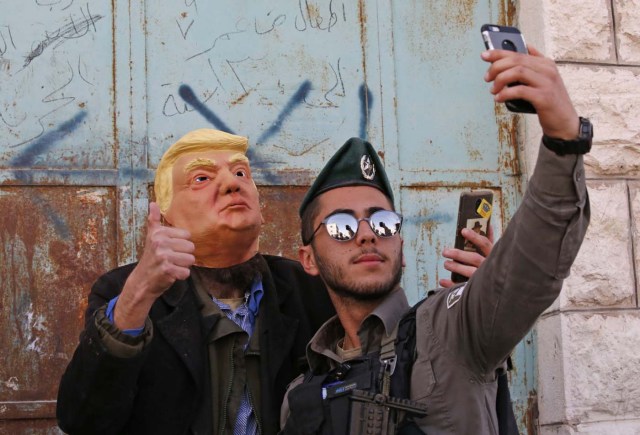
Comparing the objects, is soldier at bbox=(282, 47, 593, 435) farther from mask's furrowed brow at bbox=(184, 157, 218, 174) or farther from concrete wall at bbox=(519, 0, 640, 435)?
concrete wall at bbox=(519, 0, 640, 435)

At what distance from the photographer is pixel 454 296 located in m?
2.77

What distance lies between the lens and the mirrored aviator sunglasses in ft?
10.3

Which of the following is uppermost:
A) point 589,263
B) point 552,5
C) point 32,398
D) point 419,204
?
point 552,5

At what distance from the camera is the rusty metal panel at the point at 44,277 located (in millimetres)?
4320

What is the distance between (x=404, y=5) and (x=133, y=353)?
→ 260cm

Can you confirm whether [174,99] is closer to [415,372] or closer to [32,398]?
[32,398]

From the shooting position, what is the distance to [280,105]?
4.78 metres

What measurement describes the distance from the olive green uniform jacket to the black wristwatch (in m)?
0.02

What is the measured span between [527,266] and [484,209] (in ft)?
2.32

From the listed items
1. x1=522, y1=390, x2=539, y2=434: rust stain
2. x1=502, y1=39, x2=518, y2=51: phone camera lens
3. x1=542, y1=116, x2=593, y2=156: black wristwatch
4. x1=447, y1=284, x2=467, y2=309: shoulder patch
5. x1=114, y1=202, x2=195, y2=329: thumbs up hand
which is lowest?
x1=522, y1=390, x2=539, y2=434: rust stain

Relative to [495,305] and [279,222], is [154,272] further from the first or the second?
[279,222]

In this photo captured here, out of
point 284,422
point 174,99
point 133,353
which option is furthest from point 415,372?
point 174,99

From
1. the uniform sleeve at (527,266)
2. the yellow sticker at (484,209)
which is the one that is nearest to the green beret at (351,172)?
the yellow sticker at (484,209)

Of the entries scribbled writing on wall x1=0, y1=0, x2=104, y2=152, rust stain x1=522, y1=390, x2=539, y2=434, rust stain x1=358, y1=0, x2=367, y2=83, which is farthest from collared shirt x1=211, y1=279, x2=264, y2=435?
rust stain x1=522, y1=390, x2=539, y2=434
